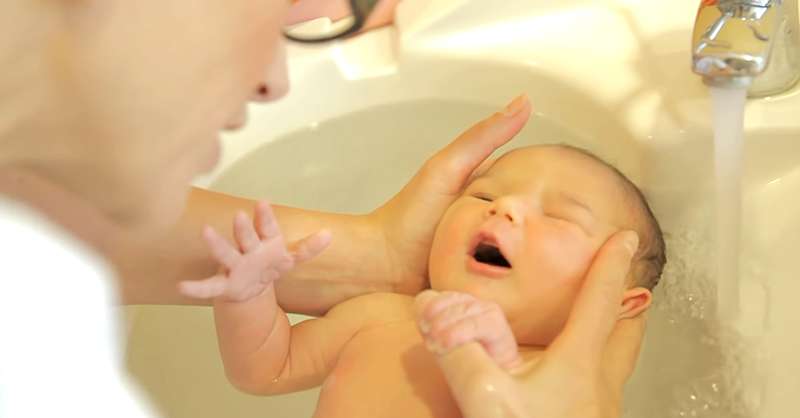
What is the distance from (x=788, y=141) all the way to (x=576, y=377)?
38cm

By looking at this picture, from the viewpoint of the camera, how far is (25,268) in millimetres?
319

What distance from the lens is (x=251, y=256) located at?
27.0 inches

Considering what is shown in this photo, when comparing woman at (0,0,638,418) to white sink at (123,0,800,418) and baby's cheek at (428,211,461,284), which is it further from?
white sink at (123,0,800,418)

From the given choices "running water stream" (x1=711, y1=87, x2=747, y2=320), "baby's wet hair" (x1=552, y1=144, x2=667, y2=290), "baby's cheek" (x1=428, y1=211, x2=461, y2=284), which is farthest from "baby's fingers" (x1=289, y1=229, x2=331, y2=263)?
"running water stream" (x1=711, y1=87, x2=747, y2=320)

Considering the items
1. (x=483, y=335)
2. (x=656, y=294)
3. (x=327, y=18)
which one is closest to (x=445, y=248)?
(x=483, y=335)

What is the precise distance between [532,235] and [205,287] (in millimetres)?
261

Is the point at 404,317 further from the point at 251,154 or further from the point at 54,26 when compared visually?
the point at 54,26

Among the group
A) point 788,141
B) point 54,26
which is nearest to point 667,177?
point 788,141

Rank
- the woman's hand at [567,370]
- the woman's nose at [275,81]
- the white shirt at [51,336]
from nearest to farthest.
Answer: the white shirt at [51,336]
the woman's nose at [275,81]
the woman's hand at [567,370]

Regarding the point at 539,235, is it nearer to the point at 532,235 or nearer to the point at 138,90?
the point at 532,235

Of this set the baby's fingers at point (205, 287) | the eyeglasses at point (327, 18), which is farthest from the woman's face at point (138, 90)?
the eyeglasses at point (327, 18)

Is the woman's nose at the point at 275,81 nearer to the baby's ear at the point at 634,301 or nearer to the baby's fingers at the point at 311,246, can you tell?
the baby's fingers at the point at 311,246

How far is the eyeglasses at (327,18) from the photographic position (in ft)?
3.43

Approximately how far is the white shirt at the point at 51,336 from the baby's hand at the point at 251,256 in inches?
12.8
